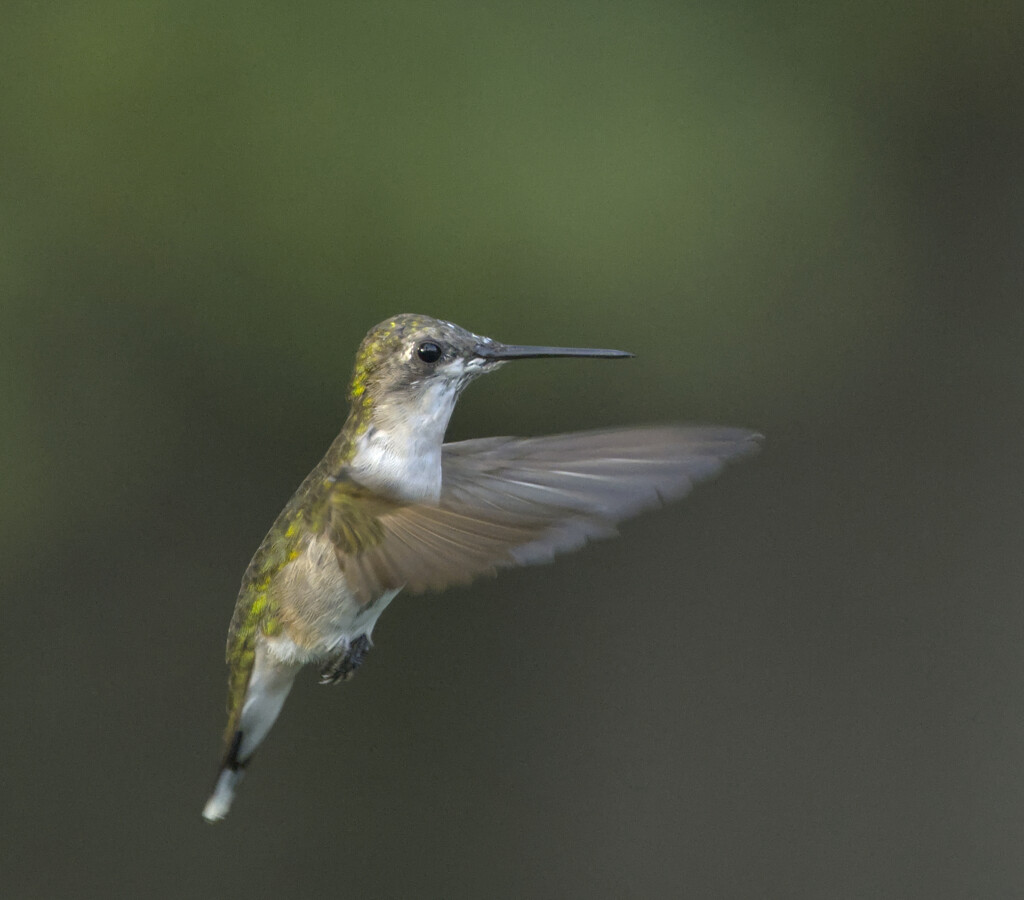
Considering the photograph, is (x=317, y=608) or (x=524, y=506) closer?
(x=524, y=506)

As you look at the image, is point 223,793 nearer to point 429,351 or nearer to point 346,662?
point 346,662

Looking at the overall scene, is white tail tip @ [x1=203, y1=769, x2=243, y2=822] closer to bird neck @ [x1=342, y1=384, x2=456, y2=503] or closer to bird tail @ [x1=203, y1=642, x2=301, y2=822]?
bird tail @ [x1=203, y1=642, x2=301, y2=822]

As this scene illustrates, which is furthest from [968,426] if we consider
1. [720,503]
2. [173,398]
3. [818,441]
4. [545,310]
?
[173,398]

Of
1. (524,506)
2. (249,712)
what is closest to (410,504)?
(524,506)

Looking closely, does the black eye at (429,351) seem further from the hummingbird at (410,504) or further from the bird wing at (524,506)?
the bird wing at (524,506)

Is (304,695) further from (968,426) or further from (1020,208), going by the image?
(1020,208)

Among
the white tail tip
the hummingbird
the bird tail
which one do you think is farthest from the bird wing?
the white tail tip
